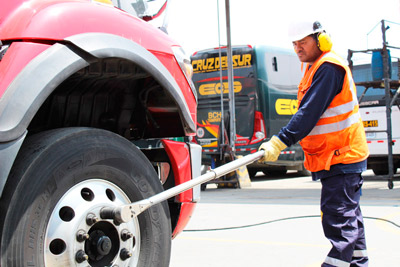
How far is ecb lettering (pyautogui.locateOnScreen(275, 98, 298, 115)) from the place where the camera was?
14.3 meters

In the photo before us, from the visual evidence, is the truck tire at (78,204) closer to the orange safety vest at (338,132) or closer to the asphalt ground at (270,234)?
the orange safety vest at (338,132)

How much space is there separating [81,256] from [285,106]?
491 inches

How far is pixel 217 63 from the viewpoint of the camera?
13.9 meters

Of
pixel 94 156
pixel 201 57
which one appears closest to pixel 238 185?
pixel 201 57

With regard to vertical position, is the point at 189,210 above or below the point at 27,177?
below

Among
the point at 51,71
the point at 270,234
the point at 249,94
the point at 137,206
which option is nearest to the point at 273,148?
the point at 137,206

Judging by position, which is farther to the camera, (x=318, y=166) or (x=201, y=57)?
(x=201, y=57)

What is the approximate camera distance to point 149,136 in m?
3.57

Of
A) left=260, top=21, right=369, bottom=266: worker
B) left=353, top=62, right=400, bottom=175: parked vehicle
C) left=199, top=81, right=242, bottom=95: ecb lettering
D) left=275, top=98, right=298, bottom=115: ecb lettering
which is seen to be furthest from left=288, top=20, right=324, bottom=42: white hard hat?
left=275, top=98, right=298, bottom=115: ecb lettering

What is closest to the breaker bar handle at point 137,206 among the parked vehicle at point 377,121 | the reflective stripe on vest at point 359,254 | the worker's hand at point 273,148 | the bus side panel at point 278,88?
the worker's hand at point 273,148

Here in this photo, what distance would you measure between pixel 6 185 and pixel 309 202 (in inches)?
275

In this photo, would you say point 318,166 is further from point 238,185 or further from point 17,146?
point 238,185

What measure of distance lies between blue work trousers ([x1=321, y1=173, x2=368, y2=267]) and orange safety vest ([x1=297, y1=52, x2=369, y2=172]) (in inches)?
4.5

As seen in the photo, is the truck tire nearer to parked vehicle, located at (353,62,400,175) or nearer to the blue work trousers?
the blue work trousers
